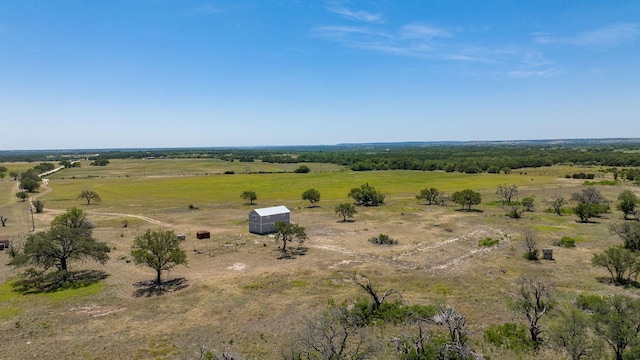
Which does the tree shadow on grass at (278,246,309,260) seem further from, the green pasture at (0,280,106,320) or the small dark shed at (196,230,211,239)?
the green pasture at (0,280,106,320)

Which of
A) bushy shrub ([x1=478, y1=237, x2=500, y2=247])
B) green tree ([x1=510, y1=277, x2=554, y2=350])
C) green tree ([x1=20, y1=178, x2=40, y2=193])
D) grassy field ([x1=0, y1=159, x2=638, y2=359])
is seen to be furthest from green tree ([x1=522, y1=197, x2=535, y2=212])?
green tree ([x1=20, y1=178, x2=40, y2=193])

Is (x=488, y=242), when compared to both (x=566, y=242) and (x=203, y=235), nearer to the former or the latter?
(x=566, y=242)

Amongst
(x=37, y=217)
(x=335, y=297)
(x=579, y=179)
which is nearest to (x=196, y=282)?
(x=335, y=297)

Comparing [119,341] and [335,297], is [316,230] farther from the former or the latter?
[119,341]

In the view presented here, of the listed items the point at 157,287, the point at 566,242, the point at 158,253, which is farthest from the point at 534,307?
the point at 158,253

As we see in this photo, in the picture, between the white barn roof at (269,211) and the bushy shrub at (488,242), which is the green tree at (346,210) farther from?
the bushy shrub at (488,242)
